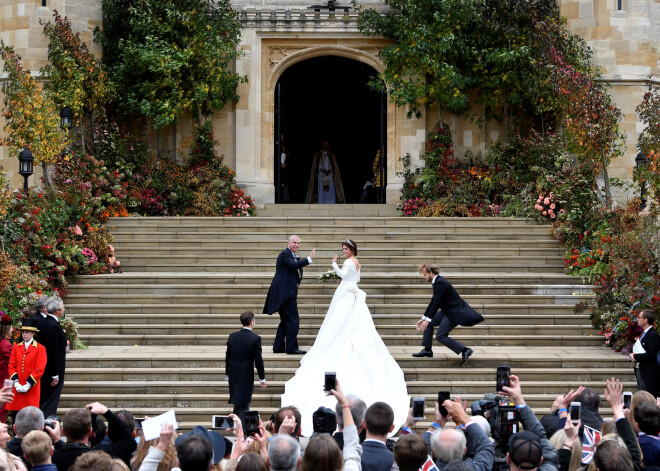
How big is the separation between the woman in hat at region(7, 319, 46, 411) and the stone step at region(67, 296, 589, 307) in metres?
5.03

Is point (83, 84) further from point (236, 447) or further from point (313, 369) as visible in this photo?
point (236, 447)

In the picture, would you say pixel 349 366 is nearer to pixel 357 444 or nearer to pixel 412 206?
pixel 357 444

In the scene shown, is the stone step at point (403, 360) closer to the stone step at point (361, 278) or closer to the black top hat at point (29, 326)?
the black top hat at point (29, 326)

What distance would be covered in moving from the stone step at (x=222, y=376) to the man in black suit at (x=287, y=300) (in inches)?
21.6

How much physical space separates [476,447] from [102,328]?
31.3ft

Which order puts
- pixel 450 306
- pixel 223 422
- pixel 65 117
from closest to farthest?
1. pixel 223 422
2. pixel 450 306
3. pixel 65 117

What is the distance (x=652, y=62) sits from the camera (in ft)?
65.8

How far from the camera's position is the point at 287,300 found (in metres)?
12.4

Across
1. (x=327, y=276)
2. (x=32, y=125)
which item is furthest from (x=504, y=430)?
(x=32, y=125)

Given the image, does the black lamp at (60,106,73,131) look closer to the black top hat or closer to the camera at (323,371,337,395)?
the black top hat

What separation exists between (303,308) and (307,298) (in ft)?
1.50

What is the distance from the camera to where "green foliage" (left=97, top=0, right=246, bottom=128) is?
2005cm

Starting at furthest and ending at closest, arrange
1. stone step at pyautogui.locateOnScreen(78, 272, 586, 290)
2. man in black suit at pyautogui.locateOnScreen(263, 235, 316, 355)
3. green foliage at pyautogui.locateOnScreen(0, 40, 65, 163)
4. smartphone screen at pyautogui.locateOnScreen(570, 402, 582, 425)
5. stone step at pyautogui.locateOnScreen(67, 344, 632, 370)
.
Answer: green foliage at pyautogui.locateOnScreen(0, 40, 65, 163)
stone step at pyautogui.locateOnScreen(78, 272, 586, 290)
man in black suit at pyautogui.locateOnScreen(263, 235, 316, 355)
stone step at pyautogui.locateOnScreen(67, 344, 632, 370)
smartphone screen at pyautogui.locateOnScreen(570, 402, 582, 425)

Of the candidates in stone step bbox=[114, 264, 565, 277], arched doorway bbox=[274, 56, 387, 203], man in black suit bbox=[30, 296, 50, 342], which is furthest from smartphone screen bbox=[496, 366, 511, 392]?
arched doorway bbox=[274, 56, 387, 203]
